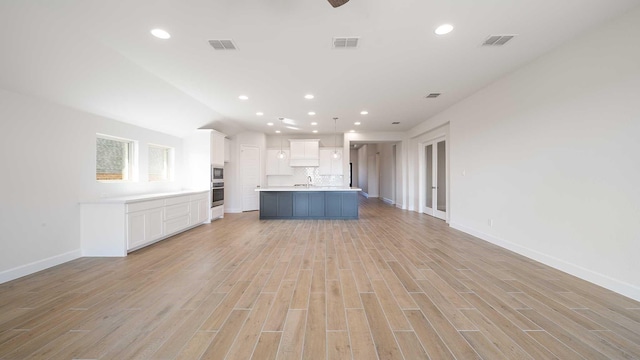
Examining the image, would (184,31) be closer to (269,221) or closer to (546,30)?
(546,30)

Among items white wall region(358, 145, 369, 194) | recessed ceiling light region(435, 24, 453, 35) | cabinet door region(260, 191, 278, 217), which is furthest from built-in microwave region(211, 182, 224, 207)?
white wall region(358, 145, 369, 194)

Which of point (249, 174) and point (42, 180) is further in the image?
point (249, 174)

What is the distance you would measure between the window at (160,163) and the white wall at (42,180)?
5.18 feet

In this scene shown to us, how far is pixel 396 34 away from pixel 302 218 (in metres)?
5.08

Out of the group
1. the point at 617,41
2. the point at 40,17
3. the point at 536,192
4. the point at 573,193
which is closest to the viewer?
the point at 40,17

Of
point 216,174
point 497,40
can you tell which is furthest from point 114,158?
point 497,40

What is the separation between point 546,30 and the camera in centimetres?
270

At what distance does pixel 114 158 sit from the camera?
14.6 feet

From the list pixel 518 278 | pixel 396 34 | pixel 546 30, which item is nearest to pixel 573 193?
pixel 518 278

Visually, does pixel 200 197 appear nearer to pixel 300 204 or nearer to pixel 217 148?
pixel 217 148

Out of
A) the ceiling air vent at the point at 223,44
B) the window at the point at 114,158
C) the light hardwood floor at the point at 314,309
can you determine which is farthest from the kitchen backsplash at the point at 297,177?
the ceiling air vent at the point at 223,44

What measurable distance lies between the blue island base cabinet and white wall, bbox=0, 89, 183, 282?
362 cm

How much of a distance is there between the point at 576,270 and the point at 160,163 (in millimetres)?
7826

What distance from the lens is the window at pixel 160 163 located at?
5.57 meters
